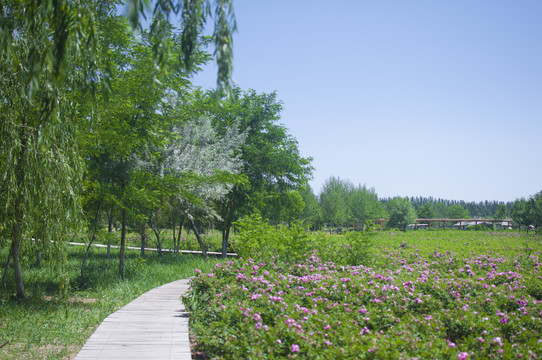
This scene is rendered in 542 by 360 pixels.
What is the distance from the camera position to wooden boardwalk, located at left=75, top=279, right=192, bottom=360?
3.76m

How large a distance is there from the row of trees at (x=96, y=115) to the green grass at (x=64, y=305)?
0.67 metres

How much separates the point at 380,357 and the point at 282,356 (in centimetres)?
94

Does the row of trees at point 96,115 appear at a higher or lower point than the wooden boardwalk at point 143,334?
higher

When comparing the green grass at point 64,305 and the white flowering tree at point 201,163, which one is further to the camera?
the white flowering tree at point 201,163

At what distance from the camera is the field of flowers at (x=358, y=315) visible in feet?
11.9

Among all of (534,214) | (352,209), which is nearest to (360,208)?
(352,209)

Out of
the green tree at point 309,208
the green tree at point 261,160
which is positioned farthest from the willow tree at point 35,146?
the green tree at point 309,208

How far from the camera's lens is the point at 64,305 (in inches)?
263

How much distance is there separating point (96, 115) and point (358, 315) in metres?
5.49

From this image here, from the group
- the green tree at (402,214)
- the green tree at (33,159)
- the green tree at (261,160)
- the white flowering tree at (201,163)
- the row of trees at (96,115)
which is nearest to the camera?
the row of trees at (96,115)

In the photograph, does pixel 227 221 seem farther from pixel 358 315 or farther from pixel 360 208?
pixel 360 208

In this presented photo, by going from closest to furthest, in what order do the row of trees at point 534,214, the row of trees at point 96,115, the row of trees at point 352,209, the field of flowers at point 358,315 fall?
the row of trees at point 96,115
the field of flowers at point 358,315
the row of trees at point 534,214
the row of trees at point 352,209

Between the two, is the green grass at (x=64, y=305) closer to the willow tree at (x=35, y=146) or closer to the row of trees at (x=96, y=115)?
the row of trees at (x=96, y=115)

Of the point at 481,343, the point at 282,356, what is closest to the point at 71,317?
the point at 282,356
